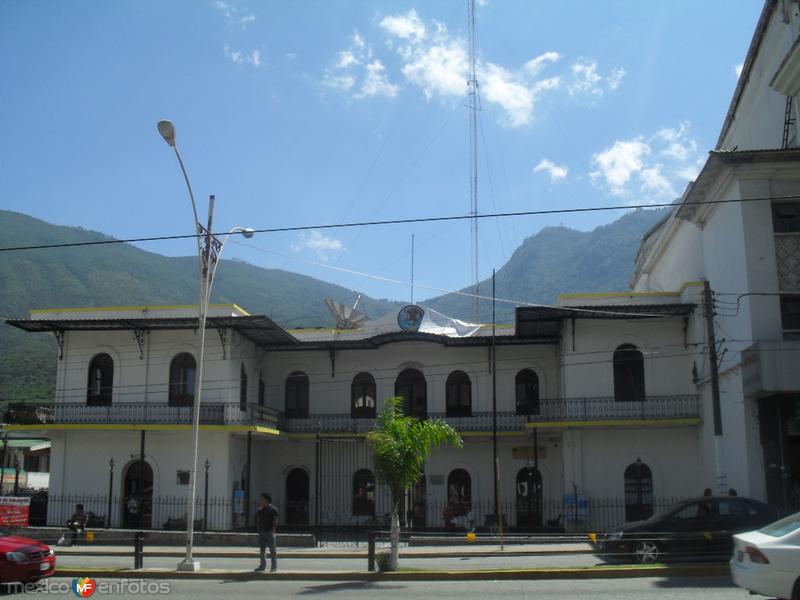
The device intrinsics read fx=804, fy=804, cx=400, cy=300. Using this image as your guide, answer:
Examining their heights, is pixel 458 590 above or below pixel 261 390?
below

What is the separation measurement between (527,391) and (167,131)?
66.3 ft

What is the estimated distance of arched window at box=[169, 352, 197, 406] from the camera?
30109 mm

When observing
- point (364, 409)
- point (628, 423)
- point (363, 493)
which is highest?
point (364, 409)

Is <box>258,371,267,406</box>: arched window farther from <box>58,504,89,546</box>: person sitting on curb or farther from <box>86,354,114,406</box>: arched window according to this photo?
<box>58,504,89,546</box>: person sitting on curb

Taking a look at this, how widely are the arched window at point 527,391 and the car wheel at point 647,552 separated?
15.0 meters

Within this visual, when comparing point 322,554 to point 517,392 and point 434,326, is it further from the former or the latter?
point 517,392

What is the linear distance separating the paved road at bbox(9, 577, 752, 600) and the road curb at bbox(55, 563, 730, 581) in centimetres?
39

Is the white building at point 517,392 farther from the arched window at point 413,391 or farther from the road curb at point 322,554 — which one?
the road curb at point 322,554

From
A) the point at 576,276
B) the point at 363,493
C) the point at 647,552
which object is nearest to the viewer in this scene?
the point at 647,552

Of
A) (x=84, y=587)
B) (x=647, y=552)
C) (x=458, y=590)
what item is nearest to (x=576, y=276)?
(x=647, y=552)

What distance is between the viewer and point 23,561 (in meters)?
14.3

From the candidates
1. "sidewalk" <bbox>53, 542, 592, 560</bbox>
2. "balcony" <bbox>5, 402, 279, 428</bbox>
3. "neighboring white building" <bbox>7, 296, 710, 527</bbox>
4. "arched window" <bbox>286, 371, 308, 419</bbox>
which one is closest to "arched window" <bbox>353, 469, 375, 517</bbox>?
"neighboring white building" <bbox>7, 296, 710, 527</bbox>

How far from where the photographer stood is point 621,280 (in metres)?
170

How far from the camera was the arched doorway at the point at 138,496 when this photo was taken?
29453 mm
